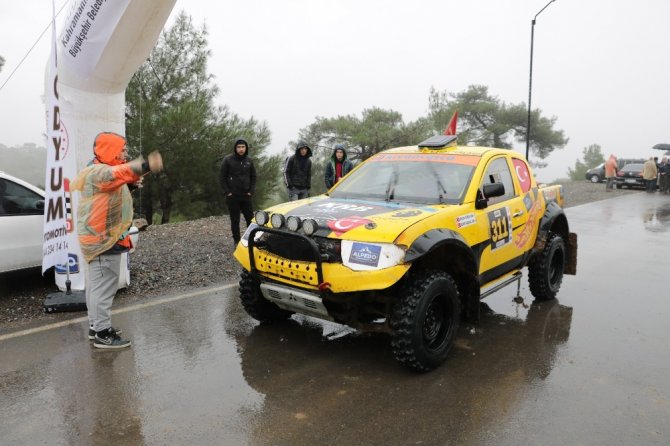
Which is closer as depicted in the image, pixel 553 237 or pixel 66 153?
pixel 66 153

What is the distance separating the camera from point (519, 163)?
20.1 feet

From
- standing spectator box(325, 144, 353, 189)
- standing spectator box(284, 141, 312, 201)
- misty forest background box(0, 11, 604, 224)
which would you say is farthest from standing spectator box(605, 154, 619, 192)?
standing spectator box(284, 141, 312, 201)

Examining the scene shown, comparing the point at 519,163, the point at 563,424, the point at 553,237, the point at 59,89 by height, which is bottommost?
the point at 563,424

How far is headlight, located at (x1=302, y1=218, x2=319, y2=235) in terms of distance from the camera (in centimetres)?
419

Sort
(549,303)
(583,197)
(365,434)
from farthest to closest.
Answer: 1. (583,197)
2. (549,303)
3. (365,434)

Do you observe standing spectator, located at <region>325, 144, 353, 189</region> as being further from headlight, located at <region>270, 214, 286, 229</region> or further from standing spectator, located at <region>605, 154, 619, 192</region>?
standing spectator, located at <region>605, 154, 619, 192</region>

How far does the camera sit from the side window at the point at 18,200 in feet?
20.5

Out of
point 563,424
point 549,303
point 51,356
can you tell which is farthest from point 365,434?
point 549,303

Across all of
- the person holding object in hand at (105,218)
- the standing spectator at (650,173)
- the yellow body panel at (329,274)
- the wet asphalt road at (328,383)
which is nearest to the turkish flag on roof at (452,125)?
the wet asphalt road at (328,383)

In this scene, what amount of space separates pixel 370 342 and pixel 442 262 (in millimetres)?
1030

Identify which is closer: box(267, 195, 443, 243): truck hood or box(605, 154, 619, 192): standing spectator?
box(267, 195, 443, 243): truck hood

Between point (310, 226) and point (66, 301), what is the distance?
329 cm

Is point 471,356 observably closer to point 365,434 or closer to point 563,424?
point 563,424

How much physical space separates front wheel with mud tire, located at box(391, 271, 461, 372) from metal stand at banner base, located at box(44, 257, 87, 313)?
3.62m
